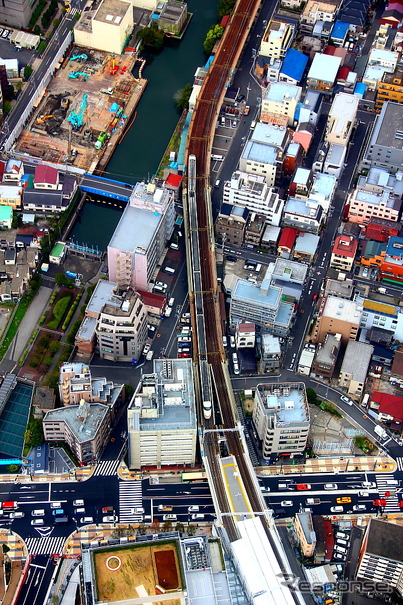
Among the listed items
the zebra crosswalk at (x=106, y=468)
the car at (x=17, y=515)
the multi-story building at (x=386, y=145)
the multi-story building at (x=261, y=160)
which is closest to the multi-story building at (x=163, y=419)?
the zebra crosswalk at (x=106, y=468)

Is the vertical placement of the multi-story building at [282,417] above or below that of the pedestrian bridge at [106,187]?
below

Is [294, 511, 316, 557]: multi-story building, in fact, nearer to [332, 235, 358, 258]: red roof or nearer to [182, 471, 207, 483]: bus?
[182, 471, 207, 483]: bus

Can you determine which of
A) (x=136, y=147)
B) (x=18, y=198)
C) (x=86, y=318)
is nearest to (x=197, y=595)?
(x=86, y=318)

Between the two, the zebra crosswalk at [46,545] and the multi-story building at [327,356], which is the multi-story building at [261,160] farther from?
the zebra crosswalk at [46,545]

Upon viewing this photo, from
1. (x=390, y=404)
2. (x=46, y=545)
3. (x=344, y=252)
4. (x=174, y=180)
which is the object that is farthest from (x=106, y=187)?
(x=46, y=545)

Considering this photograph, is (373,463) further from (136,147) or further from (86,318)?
(136,147)

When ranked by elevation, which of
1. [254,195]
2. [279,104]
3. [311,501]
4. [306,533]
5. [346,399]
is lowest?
[306,533]

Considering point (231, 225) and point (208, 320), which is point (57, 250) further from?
point (231, 225)
